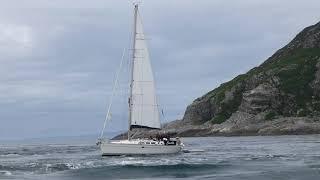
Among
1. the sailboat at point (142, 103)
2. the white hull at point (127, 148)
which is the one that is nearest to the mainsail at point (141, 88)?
the sailboat at point (142, 103)

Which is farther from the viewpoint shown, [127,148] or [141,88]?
[141,88]

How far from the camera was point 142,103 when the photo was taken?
97.0 meters

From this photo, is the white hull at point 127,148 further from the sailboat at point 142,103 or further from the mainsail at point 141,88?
the mainsail at point 141,88

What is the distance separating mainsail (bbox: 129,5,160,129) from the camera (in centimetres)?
9644

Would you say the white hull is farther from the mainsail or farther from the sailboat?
the mainsail

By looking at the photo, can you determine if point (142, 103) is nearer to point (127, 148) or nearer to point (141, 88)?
point (141, 88)

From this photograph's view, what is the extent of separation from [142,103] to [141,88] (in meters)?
2.15

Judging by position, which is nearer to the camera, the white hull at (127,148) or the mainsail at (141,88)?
the white hull at (127,148)

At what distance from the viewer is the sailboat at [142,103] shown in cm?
9450

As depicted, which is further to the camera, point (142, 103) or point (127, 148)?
point (142, 103)

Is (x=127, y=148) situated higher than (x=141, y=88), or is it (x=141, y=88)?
(x=141, y=88)

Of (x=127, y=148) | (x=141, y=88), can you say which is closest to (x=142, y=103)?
(x=141, y=88)

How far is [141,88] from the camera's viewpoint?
319ft

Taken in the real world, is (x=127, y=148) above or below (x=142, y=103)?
below
